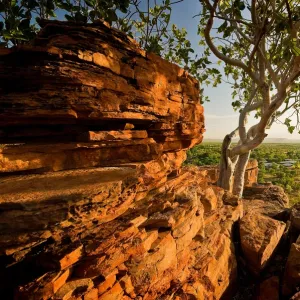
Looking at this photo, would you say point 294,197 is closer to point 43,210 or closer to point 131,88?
point 131,88

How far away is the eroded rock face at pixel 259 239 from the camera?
274 inches

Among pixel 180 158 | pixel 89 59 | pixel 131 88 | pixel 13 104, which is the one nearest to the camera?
pixel 13 104

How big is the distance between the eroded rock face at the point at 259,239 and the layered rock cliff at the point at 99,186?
4 cm

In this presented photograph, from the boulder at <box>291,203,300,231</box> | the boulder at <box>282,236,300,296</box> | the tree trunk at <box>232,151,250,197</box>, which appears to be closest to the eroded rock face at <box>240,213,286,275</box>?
the boulder at <box>291,203,300,231</box>

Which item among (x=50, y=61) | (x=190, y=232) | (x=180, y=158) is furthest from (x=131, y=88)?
(x=190, y=232)

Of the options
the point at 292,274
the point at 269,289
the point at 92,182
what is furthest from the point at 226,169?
the point at 92,182

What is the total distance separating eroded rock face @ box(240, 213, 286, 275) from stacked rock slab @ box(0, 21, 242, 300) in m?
1.01

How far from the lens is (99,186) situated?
421 centimetres

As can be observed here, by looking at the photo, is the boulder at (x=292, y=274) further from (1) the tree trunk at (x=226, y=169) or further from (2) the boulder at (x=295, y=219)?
(1) the tree trunk at (x=226, y=169)

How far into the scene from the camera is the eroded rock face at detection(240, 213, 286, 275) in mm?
6969

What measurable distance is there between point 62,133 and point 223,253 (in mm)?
6016

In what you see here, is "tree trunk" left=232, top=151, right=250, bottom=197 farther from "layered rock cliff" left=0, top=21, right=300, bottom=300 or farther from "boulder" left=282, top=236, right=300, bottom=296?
"boulder" left=282, top=236, right=300, bottom=296

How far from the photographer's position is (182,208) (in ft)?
19.7

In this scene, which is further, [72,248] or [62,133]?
[62,133]
